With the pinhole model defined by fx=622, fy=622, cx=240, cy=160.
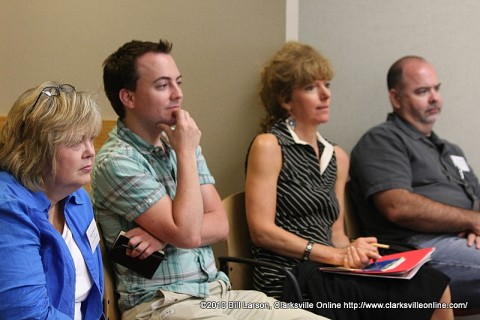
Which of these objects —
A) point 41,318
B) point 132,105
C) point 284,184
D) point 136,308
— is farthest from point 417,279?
point 41,318

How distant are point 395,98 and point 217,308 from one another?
1792 millimetres

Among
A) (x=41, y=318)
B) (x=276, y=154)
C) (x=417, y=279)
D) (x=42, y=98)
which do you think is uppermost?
(x=42, y=98)

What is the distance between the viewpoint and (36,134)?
1663mm

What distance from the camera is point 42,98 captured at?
168cm

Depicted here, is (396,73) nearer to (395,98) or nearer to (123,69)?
(395,98)

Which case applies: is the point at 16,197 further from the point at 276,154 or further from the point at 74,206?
the point at 276,154


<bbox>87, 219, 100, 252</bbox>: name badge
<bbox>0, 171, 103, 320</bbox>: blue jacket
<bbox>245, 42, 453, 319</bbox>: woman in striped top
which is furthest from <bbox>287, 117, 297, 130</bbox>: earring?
<bbox>0, 171, 103, 320</bbox>: blue jacket

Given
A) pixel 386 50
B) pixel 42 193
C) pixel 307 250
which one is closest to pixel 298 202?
pixel 307 250

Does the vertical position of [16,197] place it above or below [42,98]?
below

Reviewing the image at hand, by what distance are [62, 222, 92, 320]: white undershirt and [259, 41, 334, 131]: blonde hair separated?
1507 mm

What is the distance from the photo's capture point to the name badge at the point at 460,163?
336cm

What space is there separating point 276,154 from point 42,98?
1354mm

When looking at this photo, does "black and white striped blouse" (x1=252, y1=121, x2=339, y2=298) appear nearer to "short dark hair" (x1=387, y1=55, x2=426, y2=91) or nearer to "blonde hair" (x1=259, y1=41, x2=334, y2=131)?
"blonde hair" (x1=259, y1=41, x2=334, y2=131)

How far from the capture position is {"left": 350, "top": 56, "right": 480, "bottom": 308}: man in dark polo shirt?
299 centimetres
